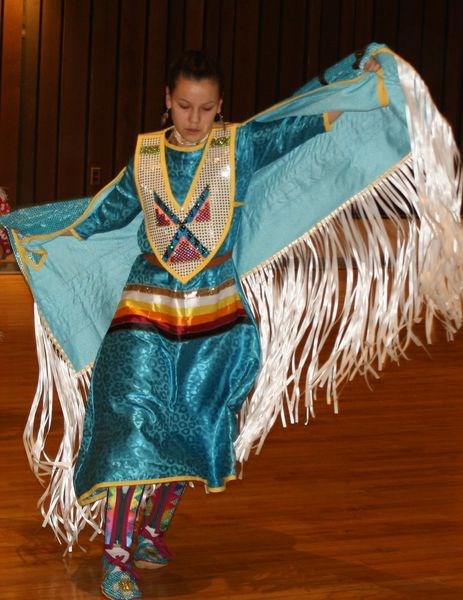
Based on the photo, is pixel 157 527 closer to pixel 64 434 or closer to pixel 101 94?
pixel 64 434

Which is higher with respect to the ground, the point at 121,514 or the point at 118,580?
the point at 121,514

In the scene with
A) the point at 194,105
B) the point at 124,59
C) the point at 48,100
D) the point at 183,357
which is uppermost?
the point at 194,105

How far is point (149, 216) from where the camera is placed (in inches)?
114

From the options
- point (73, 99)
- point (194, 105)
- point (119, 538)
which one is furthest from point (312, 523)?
point (73, 99)

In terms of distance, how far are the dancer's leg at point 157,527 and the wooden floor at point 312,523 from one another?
0.04 metres

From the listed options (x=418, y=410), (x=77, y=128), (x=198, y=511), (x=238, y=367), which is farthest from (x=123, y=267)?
(x=77, y=128)

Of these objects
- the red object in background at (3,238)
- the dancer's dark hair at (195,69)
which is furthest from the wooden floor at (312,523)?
the dancer's dark hair at (195,69)

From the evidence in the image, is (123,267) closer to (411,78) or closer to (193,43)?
(411,78)

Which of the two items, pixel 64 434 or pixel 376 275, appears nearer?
pixel 376 275

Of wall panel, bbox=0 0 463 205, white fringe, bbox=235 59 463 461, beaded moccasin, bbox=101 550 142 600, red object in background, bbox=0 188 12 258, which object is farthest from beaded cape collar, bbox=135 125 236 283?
wall panel, bbox=0 0 463 205

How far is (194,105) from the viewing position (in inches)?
111

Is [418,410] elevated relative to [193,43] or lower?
lower

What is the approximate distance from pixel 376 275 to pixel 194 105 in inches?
25.0

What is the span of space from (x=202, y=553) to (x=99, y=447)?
0.48 m
